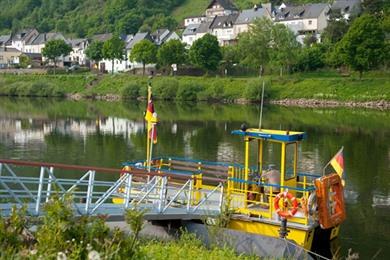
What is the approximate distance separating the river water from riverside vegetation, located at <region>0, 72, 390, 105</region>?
8.54 m

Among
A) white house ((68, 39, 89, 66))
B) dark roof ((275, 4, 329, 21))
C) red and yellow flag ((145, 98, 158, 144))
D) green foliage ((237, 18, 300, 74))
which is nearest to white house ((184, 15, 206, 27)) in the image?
white house ((68, 39, 89, 66))

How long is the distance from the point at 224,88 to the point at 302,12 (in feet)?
160

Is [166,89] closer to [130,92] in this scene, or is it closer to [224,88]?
[130,92]

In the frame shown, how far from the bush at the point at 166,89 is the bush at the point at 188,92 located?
1.16 meters

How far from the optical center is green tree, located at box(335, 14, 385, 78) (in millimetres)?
83250

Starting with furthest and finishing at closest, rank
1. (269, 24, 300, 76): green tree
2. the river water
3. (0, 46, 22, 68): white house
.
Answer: (0, 46, 22, 68): white house
(269, 24, 300, 76): green tree
the river water

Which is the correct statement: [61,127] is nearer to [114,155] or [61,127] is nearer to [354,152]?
[114,155]

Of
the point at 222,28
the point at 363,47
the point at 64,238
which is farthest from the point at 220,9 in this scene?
the point at 64,238

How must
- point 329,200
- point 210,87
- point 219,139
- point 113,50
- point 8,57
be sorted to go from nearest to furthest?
point 329,200, point 219,139, point 210,87, point 113,50, point 8,57

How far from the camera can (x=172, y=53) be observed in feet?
A: 370

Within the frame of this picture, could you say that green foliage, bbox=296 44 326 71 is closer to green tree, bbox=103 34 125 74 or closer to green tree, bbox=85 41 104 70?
green tree, bbox=103 34 125 74

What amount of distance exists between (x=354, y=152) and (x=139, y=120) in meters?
29.0

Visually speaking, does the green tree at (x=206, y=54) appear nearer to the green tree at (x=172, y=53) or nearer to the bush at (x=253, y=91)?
the green tree at (x=172, y=53)

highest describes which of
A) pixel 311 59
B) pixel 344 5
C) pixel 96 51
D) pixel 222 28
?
pixel 344 5
